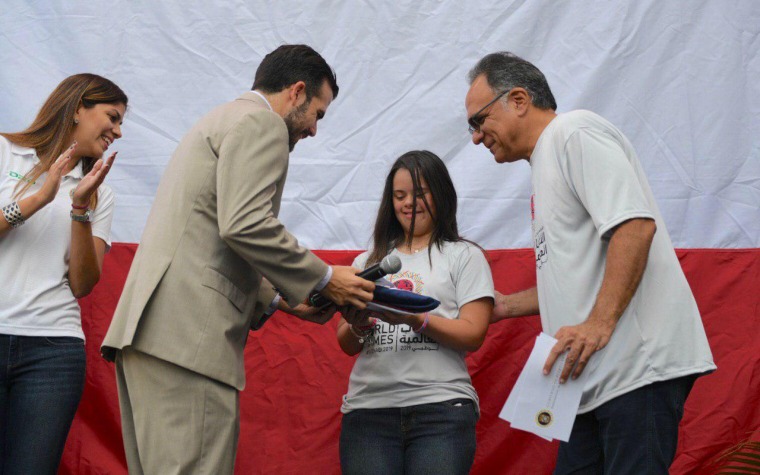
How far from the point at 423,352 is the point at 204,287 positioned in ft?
2.38

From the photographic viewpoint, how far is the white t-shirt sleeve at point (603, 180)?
1660 millimetres

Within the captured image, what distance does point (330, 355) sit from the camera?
268 cm

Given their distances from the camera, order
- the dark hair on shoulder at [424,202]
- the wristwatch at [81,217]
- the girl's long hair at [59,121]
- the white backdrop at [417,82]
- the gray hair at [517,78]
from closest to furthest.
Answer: the gray hair at [517,78], the wristwatch at [81,217], the girl's long hair at [59,121], the dark hair on shoulder at [424,202], the white backdrop at [417,82]

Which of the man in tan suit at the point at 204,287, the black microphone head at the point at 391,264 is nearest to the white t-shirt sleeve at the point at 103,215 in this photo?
the man in tan suit at the point at 204,287

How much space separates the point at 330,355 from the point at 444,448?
0.65 meters

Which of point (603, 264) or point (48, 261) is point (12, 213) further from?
point (603, 264)

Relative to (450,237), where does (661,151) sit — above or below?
above

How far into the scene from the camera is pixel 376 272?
75.6 inches

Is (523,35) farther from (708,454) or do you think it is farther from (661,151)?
(708,454)

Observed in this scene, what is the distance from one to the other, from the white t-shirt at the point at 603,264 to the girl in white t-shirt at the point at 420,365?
0.45 m

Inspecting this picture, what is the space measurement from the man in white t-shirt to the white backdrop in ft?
2.97

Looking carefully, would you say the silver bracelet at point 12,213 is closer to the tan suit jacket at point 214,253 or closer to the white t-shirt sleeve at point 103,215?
the white t-shirt sleeve at point 103,215

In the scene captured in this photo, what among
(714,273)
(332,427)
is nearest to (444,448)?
(332,427)

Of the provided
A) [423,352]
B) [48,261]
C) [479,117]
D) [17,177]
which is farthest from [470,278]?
[17,177]
